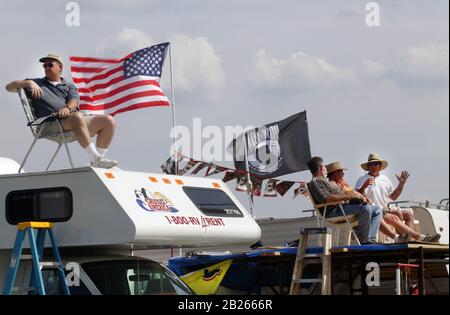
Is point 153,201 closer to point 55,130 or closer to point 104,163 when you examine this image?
point 104,163

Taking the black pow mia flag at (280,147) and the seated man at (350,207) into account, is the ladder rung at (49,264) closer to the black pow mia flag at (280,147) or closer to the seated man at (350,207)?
the seated man at (350,207)

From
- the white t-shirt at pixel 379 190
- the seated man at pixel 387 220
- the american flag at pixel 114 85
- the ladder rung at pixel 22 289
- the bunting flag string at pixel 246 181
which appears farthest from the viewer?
the bunting flag string at pixel 246 181

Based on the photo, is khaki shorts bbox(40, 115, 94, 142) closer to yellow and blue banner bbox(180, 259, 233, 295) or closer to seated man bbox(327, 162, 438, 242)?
yellow and blue banner bbox(180, 259, 233, 295)

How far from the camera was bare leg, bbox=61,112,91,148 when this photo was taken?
8.36 metres

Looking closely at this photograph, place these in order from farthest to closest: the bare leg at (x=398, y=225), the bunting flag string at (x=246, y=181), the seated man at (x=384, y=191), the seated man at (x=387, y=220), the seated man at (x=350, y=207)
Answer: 1. the bunting flag string at (x=246, y=181)
2. the seated man at (x=384, y=191)
3. the bare leg at (x=398, y=225)
4. the seated man at (x=387, y=220)
5. the seated man at (x=350, y=207)

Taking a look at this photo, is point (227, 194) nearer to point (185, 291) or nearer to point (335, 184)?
point (185, 291)

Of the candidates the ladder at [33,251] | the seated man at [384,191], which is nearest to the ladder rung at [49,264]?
the ladder at [33,251]

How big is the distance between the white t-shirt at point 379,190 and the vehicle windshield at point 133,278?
128 inches

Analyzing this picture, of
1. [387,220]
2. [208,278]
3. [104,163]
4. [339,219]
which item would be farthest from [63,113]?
[387,220]

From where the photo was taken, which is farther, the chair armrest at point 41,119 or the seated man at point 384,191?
the seated man at point 384,191

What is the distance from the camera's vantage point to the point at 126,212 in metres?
7.23

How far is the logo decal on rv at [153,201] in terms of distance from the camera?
24.8 ft

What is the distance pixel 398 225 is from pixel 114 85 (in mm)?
3961
